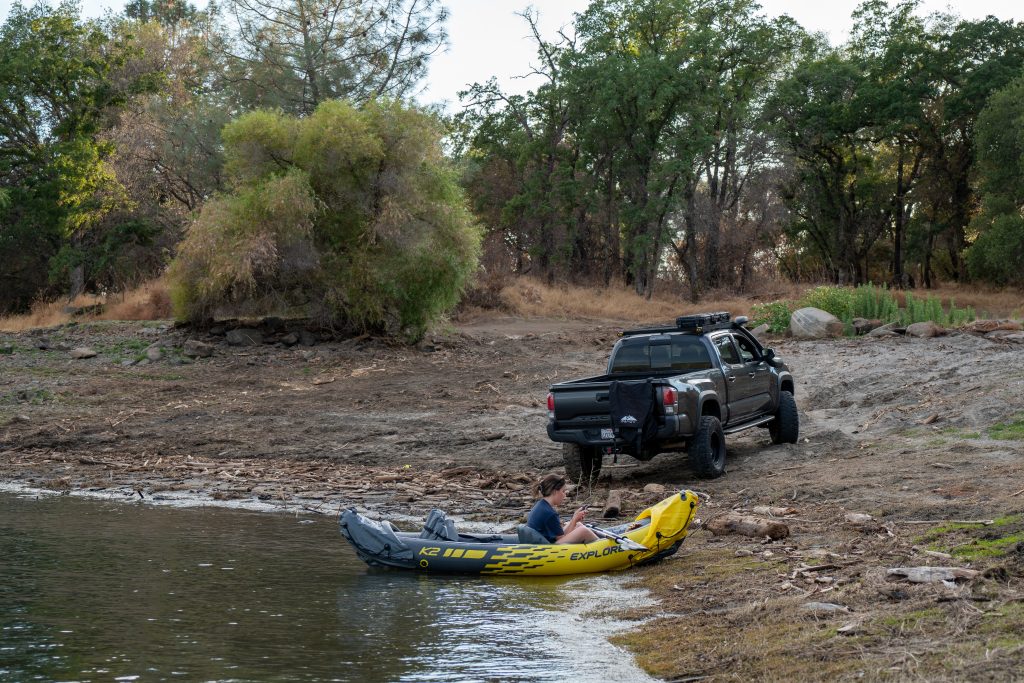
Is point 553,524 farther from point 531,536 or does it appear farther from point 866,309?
point 866,309

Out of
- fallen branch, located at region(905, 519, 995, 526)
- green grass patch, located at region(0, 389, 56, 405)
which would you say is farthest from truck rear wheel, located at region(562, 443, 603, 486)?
green grass patch, located at region(0, 389, 56, 405)

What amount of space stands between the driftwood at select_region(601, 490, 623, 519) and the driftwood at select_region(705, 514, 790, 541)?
1.35 metres

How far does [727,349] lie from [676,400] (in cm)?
239

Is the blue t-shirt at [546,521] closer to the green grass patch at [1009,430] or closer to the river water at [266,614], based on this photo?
the river water at [266,614]

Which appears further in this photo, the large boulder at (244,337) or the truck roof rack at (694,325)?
the large boulder at (244,337)

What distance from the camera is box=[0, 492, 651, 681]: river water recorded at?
7.21 m

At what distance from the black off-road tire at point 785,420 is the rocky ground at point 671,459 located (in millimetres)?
428

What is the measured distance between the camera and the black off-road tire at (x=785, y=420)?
51.8 ft

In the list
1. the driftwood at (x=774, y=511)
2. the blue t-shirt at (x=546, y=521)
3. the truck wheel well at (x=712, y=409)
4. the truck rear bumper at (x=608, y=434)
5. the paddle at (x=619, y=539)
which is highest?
the truck wheel well at (x=712, y=409)

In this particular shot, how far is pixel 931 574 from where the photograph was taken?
7562 mm

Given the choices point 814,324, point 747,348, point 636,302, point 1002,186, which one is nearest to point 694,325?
point 747,348

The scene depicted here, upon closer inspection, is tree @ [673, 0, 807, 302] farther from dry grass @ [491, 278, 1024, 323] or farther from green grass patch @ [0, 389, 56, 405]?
green grass patch @ [0, 389, 56, 405]

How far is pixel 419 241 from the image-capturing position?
29.3 m

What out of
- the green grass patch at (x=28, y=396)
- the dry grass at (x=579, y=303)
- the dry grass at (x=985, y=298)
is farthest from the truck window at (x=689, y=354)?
the dry grass at (x=985, y=298)
